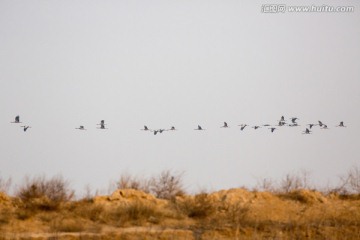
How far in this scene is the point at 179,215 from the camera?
53.3 ft

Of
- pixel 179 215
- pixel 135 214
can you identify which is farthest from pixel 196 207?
pixel 135 214

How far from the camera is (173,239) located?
43.0ft

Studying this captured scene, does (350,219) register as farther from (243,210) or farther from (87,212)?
(87,212)

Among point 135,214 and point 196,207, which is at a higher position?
point 196,207

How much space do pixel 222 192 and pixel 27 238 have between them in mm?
8594

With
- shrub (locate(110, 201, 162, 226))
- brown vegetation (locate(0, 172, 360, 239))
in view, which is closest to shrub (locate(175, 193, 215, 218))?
brown vegetation (locate(0, 172, 360, 239))

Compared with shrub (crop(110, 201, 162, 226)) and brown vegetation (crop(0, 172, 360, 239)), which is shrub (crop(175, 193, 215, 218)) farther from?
shrub (crop(110, 201, 162, 226))

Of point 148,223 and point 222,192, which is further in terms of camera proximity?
point 222,192

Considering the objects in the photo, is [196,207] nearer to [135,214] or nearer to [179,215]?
[179,215]

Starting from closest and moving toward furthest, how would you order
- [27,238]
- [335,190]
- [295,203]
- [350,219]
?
[27,238], [350,219], [295,203], [335,190]

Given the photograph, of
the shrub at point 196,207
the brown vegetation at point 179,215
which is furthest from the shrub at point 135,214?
the shrub at point 196,207

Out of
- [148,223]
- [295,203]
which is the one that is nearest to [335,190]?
[295,203]

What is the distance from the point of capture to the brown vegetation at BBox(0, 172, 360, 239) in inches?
541

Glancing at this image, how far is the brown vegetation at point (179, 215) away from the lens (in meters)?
13.7
